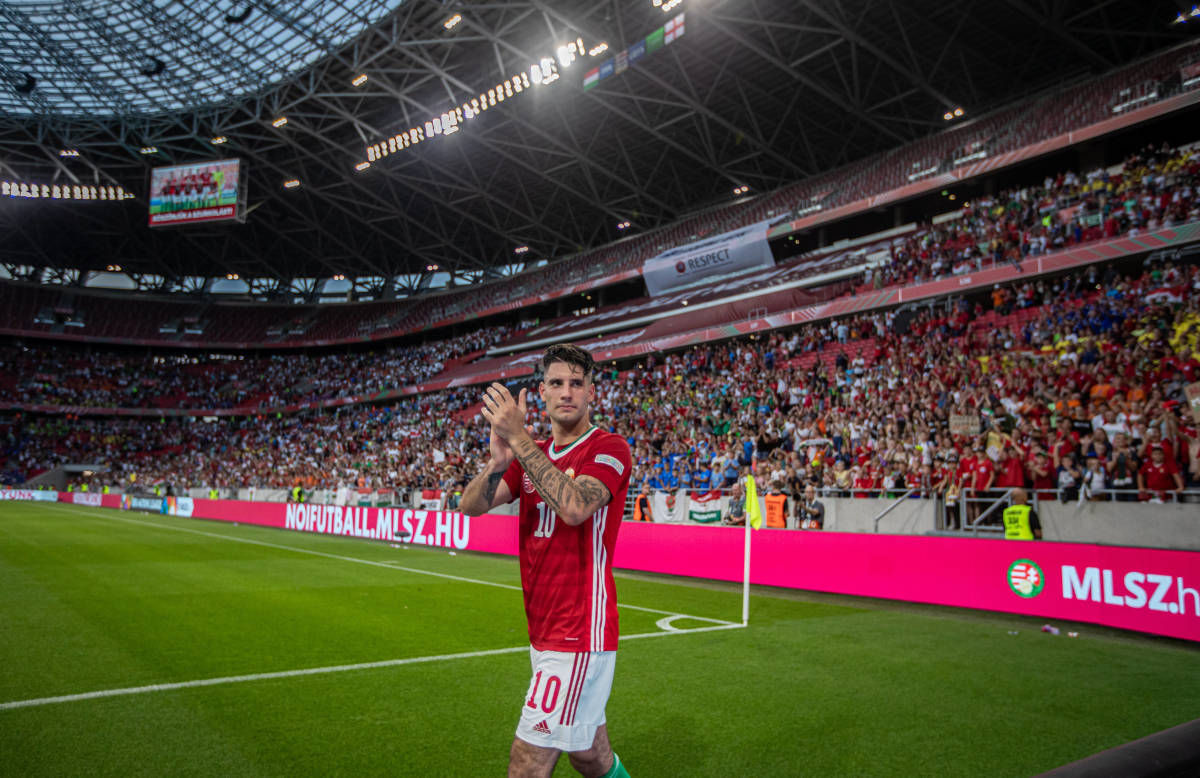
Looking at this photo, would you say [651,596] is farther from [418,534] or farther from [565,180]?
[565,180]

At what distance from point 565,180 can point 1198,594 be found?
116 feet

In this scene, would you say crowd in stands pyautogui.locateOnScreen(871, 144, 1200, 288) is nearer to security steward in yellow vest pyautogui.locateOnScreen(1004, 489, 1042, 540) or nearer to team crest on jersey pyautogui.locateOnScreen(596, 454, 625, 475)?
security steward in yellow vest pyautogui.locateOnScreen(1004, 489, 1042, 540)

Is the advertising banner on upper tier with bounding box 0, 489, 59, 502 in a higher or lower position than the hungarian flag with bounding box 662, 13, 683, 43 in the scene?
lower

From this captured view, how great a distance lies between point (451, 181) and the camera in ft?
136

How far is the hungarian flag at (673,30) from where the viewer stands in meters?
23.6

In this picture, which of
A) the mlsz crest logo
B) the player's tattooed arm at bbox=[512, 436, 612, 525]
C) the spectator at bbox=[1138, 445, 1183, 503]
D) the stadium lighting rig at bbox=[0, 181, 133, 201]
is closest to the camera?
the player's tattooed arm at bbox=[512, 436, 612, 525]

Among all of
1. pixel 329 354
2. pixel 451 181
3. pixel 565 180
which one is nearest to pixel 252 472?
pixel 329 354

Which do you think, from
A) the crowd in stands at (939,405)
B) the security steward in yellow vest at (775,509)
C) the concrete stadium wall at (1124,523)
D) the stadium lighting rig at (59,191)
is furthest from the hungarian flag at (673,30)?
the stadium lighting rig at (59,191)

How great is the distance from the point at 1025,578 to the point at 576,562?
940 centimetres

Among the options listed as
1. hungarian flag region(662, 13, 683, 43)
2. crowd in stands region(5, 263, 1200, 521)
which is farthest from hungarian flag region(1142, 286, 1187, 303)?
hungarian flag region(662, 13, 683, 43)

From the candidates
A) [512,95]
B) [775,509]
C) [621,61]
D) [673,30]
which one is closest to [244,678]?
[775,509]

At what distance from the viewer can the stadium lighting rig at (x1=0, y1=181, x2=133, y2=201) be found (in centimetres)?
4216

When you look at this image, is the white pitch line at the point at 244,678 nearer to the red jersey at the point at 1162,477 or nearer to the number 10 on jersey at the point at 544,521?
the number 10 on jersey at the point at 544,521

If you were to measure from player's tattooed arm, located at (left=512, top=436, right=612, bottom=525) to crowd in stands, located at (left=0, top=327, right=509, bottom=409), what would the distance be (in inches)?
2000
